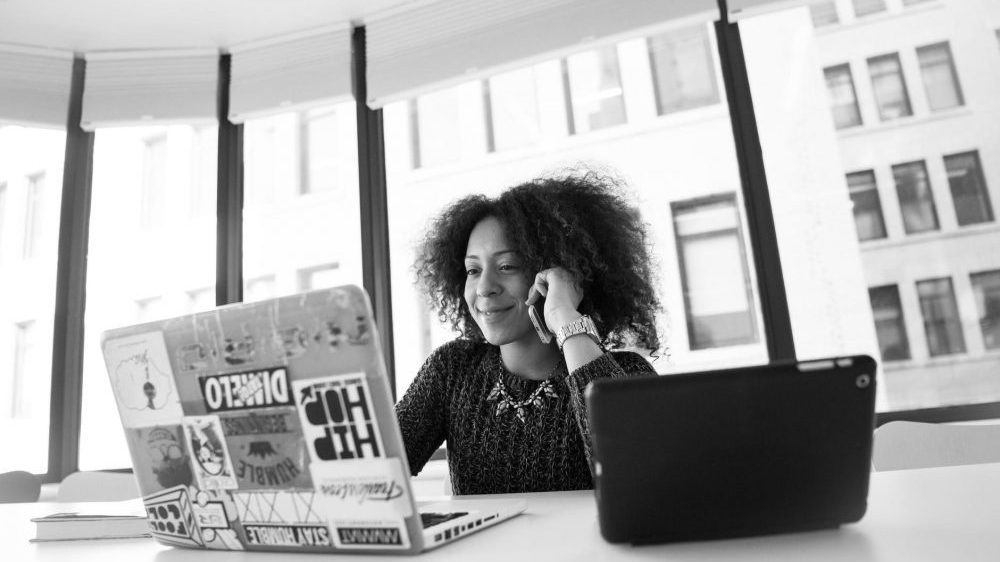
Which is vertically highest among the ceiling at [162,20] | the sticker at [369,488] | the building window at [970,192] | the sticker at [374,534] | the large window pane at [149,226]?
the ceiling at [162,20]

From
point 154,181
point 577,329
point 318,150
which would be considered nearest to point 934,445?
point 577,329

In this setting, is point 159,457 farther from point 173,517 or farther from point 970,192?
point 970,192

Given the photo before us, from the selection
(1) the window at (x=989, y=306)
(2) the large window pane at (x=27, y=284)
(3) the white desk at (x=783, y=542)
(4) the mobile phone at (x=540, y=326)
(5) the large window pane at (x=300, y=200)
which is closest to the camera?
(3) the white desk at (x=783, y=542)

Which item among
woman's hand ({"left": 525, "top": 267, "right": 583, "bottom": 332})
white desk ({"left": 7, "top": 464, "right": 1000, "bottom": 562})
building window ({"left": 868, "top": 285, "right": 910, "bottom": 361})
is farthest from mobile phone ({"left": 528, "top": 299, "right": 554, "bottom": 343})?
building window ({"left": 868, "top": 285, "right": 910, "bottom": 361})

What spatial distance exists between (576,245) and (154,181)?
3.00 meters

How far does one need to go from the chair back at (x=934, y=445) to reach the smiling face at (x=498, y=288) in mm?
869

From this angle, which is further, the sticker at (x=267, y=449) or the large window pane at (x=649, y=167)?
the large window pane at (x=649, y=167)

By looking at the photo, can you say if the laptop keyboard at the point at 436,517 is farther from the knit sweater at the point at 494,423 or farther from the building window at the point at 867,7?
the building window at the point at 867,7

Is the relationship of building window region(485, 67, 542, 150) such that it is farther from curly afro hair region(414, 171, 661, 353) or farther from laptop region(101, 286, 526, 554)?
laptop region(101, 286, 526, 554)

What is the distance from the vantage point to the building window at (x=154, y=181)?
3.72 meters

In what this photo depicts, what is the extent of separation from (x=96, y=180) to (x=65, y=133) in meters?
0.29

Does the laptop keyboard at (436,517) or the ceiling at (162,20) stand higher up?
the ceiling at (162,20)

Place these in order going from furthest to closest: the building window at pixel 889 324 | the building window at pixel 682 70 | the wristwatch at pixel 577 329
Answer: the building window at pixel 682 70, the building window at pixel 889 324, the wristwatch at pixel 577 329

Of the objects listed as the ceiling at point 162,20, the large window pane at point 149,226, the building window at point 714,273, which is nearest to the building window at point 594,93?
the building window at point 714,273
